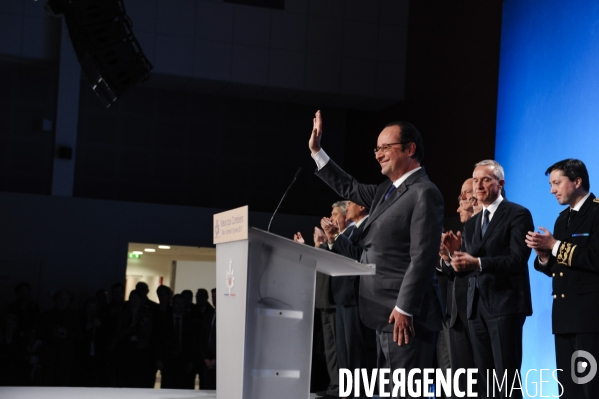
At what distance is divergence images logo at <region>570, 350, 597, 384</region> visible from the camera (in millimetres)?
3096

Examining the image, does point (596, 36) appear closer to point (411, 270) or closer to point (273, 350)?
point (411, 270)

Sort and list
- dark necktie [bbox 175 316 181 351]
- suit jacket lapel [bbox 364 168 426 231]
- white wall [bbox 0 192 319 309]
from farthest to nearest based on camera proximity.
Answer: white wall [bbox 0 192 319 309] < dark necktie [bbox 175 316 181 351] < suit jacket lapel [bbox 364 168 426 231]

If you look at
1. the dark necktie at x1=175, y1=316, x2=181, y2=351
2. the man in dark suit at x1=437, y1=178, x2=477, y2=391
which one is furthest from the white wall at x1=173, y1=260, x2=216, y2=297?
the man in dark suit at x1=437, y1=178, x2=477, y2=391

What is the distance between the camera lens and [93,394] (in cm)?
401

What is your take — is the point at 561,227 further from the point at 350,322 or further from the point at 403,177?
the point at 350,322

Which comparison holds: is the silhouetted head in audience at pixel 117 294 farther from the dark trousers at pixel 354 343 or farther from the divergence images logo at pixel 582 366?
the divergence images logo at pixel 582 366

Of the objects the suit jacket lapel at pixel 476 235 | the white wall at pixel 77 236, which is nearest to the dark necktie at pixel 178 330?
the white wall at pixel 77 236

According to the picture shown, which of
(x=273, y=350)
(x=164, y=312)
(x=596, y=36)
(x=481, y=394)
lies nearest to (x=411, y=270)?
(x=273, y=350)

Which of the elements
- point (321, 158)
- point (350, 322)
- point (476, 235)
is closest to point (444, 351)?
point (350, 322)

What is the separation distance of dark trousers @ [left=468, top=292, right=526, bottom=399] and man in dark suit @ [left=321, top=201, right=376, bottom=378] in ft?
3.08

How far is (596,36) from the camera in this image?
4.69 m

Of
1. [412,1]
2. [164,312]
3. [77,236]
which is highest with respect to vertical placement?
[412,1]

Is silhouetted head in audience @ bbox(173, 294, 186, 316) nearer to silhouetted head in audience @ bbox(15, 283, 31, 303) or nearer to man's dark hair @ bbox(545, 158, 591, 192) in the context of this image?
silhouetted head in audience @ bbox(15, 283, 31, 303)

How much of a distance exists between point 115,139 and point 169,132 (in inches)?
30.3
